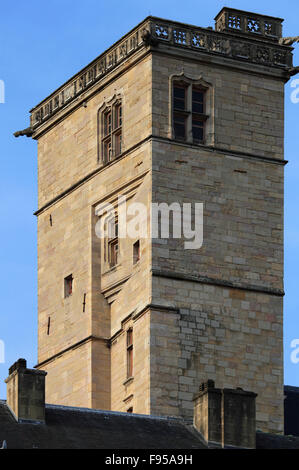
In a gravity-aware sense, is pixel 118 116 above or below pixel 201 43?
below

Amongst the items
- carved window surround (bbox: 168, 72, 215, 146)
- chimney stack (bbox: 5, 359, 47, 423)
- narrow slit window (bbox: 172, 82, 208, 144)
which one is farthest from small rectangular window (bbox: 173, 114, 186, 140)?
chimney stack (bbox: 5, 359, 47, 423)

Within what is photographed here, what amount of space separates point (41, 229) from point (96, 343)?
21.5ft

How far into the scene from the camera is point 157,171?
9275cm

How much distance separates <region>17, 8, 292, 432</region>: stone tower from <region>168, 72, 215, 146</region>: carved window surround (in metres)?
0.04

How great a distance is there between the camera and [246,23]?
→ 317 ft

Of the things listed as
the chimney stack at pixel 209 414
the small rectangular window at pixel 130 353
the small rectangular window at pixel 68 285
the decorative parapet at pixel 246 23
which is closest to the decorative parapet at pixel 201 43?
the decorative parapet at pixel 246 23

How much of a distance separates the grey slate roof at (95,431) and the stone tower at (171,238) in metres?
7.32

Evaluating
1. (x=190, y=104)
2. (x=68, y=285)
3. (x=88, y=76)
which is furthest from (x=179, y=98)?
(x=68, y=285)

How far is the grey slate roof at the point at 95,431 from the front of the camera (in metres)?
78.5

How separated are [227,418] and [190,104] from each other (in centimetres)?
1550

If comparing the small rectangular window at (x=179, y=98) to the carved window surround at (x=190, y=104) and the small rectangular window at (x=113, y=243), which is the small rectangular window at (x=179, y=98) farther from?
the small rectangular window at (x=113, y=243)

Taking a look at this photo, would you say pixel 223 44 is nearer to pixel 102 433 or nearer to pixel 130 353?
pixel 130 353
